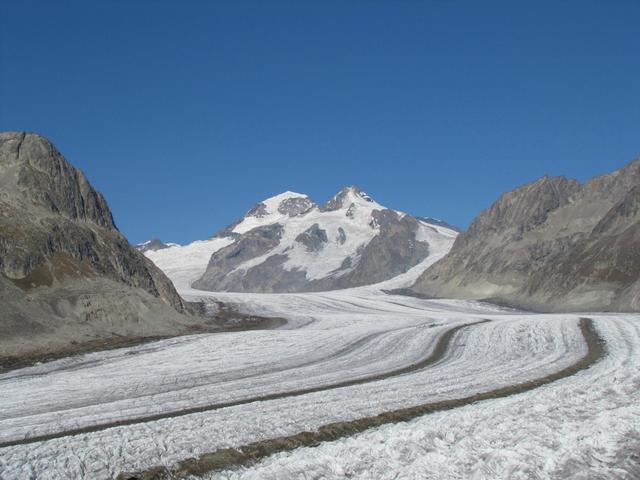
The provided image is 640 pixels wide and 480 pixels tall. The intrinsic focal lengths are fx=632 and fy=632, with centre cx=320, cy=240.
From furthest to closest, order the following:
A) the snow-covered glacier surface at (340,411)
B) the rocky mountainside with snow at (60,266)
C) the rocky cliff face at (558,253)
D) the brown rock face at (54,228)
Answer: the rocky cliff face at (558,253) → the brown rock face at (54,228) → the rocky mountainside with snow at (60,266) → the snow-covered glacier surface at (340,411)

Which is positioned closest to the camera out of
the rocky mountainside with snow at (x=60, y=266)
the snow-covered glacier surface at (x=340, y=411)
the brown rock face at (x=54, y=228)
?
the snow-covered glacier surface at (x=340, y=411)

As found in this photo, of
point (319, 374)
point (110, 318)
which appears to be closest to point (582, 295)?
point (110, 318)

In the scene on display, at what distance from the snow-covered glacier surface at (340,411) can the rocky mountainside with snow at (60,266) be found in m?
9.52

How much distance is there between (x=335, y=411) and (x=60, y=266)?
41.3 m

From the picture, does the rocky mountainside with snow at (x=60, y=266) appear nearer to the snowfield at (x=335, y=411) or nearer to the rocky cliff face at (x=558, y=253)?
the snowfield at (x=335, y=411)

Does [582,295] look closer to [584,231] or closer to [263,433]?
[584,231]

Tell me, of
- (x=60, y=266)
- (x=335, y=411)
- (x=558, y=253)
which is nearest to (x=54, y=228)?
(x=60, y=266)

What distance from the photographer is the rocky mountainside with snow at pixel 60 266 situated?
42.7 m

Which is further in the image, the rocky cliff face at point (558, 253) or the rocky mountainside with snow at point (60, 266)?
the rocky cliff face at point (558, 253)

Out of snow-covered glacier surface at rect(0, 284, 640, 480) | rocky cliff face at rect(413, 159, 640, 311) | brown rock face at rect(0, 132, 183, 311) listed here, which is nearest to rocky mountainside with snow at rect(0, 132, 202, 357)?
brown rock face at rect(0, 132, 183, 311)

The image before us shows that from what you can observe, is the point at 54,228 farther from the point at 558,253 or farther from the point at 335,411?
the point at 558,253

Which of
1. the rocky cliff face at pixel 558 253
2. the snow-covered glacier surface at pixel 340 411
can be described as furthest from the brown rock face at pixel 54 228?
the rocky cliff face at pixel 558 253

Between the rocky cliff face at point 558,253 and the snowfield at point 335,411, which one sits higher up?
the rocky cliff face at point 558,253

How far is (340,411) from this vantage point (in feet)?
56.5
